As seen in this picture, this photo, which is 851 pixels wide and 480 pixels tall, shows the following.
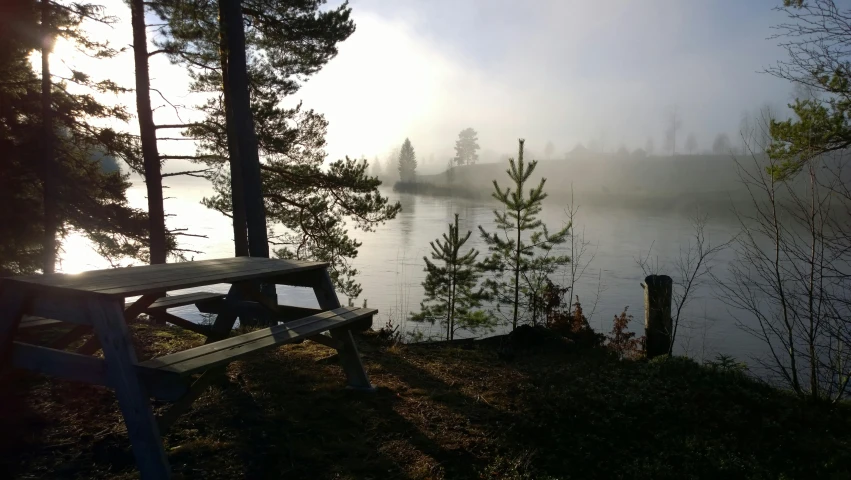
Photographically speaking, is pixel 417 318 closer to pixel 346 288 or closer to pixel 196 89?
pixel 346 288

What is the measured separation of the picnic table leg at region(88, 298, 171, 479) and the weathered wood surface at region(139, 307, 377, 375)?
0.10m

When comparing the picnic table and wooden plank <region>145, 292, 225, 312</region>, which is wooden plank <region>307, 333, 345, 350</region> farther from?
wooden plank <region>145, 292, 225, 312</region>

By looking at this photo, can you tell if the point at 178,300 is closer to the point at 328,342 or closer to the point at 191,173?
the point at 328,342

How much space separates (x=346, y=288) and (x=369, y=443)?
10.2m

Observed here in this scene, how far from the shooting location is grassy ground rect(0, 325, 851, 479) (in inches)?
109

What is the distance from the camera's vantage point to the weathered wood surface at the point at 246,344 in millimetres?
2396

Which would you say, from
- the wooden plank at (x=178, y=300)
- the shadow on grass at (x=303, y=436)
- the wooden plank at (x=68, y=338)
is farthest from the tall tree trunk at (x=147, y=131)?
the shadow on grass at (x=303, y=436)

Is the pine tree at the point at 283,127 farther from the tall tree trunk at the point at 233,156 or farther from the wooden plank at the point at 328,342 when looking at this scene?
the wooden plank at the point at 328,342

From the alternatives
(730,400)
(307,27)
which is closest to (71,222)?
(307,27)

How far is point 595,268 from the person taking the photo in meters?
22.8

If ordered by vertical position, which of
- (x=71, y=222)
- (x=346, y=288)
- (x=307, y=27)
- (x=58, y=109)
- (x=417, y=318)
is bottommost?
(x=417, y=318)

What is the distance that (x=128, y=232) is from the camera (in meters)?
12.7

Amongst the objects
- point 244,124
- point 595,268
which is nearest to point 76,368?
point 244,124

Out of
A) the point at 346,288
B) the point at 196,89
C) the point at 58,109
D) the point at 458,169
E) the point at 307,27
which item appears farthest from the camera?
the point at 458,169
